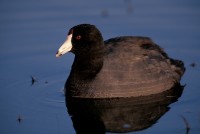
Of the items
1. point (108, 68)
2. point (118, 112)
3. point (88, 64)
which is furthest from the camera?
point (88, 64)

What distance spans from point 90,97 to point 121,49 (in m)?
0.93

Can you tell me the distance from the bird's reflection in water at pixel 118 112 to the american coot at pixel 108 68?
137 mm

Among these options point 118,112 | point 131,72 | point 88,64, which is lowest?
point 118,112

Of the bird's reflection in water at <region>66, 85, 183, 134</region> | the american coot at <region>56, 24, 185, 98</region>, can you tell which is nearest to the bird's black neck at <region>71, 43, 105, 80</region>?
the american coot at <region>56, 24, 185, 98</region>

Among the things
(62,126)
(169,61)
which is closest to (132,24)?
(169,61)

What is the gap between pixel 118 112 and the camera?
31.4ft

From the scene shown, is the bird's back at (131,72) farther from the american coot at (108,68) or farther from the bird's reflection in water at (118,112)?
the bird's reflection in water at (118,112)

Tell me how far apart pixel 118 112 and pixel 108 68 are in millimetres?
852

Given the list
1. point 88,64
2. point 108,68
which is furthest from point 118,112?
point 88,64

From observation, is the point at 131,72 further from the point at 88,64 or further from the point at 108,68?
the point at 88,64

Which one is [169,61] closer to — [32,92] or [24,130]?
[32,92]

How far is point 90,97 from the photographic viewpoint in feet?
33.2

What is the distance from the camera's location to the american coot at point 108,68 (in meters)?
10.1

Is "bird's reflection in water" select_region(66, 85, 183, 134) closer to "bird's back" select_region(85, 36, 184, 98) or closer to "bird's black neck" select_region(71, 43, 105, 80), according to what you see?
"bird's back" select_region(85, 36, 184, 98)
